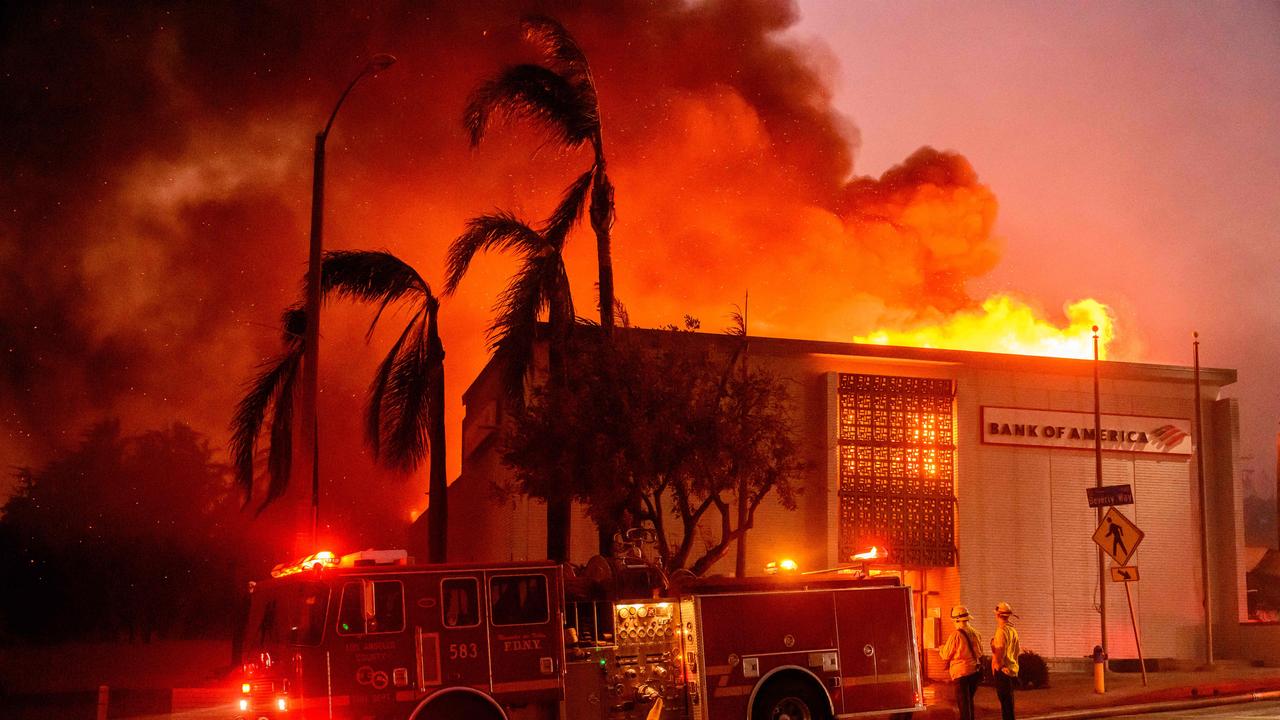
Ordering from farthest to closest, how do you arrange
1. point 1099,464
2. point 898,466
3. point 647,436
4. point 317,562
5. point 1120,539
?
point 898,466
point 1099,464
point 1120,539
point 647,436
point 317,562

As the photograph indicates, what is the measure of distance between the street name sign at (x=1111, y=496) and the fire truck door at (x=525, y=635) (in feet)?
42.2

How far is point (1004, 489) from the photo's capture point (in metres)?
29.4

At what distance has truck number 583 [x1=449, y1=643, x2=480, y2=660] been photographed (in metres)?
13.0

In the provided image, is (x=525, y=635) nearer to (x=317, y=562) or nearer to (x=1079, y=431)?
(x=317, y=562)

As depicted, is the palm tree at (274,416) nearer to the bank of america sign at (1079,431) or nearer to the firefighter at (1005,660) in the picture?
the firefighter at (1005,660)

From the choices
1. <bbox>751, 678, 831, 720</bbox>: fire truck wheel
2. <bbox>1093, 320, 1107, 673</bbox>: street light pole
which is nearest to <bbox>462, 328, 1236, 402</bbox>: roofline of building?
<bbox>1093, 320, 1107, 673</bbox>: street light pole

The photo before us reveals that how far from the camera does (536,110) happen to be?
22.7 m

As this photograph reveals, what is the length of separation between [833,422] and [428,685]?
17001 mm

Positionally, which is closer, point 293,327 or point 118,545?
point 293,327

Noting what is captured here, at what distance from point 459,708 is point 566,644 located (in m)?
1.35

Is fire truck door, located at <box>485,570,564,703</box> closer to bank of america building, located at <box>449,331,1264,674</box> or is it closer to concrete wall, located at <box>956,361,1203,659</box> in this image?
bank of america building, located at <box>449,331,1264,674</box>

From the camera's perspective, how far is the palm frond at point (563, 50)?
22.4 meters

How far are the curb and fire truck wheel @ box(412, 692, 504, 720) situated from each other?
10223 millimetres

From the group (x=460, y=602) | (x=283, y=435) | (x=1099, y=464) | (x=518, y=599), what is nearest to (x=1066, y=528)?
(x=1099, y=464)
